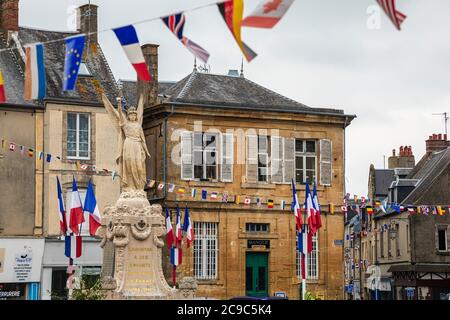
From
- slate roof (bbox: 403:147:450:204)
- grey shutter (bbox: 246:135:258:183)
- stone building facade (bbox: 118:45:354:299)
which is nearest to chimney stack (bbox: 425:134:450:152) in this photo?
slate roof (bbox: 403:147:450:204)

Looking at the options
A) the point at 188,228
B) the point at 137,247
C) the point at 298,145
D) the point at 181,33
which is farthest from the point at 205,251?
the point at 181,33

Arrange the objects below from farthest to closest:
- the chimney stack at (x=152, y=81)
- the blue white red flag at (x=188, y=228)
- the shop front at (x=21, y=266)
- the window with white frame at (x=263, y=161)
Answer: the window with white frame at (x=263, y=161) < the chimney stack at (x=152, y=81) < the shop front at (x=21, y=266) < the blue white red flag at (x=188, y=228)

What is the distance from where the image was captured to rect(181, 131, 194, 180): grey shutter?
4084cm

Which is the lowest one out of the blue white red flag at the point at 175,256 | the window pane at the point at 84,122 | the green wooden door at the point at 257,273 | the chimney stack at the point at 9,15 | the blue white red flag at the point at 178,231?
the green wooden door at the point at 257,273

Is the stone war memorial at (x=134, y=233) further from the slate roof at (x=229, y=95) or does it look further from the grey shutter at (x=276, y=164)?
the grey shutter at (x=276, y=164)

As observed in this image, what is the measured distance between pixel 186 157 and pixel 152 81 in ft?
9.47

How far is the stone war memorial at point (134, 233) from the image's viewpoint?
2936 cm

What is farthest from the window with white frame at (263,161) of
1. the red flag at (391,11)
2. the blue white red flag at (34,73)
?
the red flag at (391,11)

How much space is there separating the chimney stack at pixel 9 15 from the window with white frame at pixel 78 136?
13.3 feet

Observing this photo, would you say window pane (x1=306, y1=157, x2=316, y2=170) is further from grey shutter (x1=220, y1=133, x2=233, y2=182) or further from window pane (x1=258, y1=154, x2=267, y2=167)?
grey shutter (x1=220, y1=133, x2=233, y2=182)

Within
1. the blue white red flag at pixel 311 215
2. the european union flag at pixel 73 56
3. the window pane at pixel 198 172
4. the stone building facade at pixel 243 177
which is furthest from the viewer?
the window pane at pixel 198 172

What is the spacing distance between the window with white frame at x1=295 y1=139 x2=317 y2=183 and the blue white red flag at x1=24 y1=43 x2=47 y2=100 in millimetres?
22077

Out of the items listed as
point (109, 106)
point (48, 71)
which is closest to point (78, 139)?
point (48, 71)
